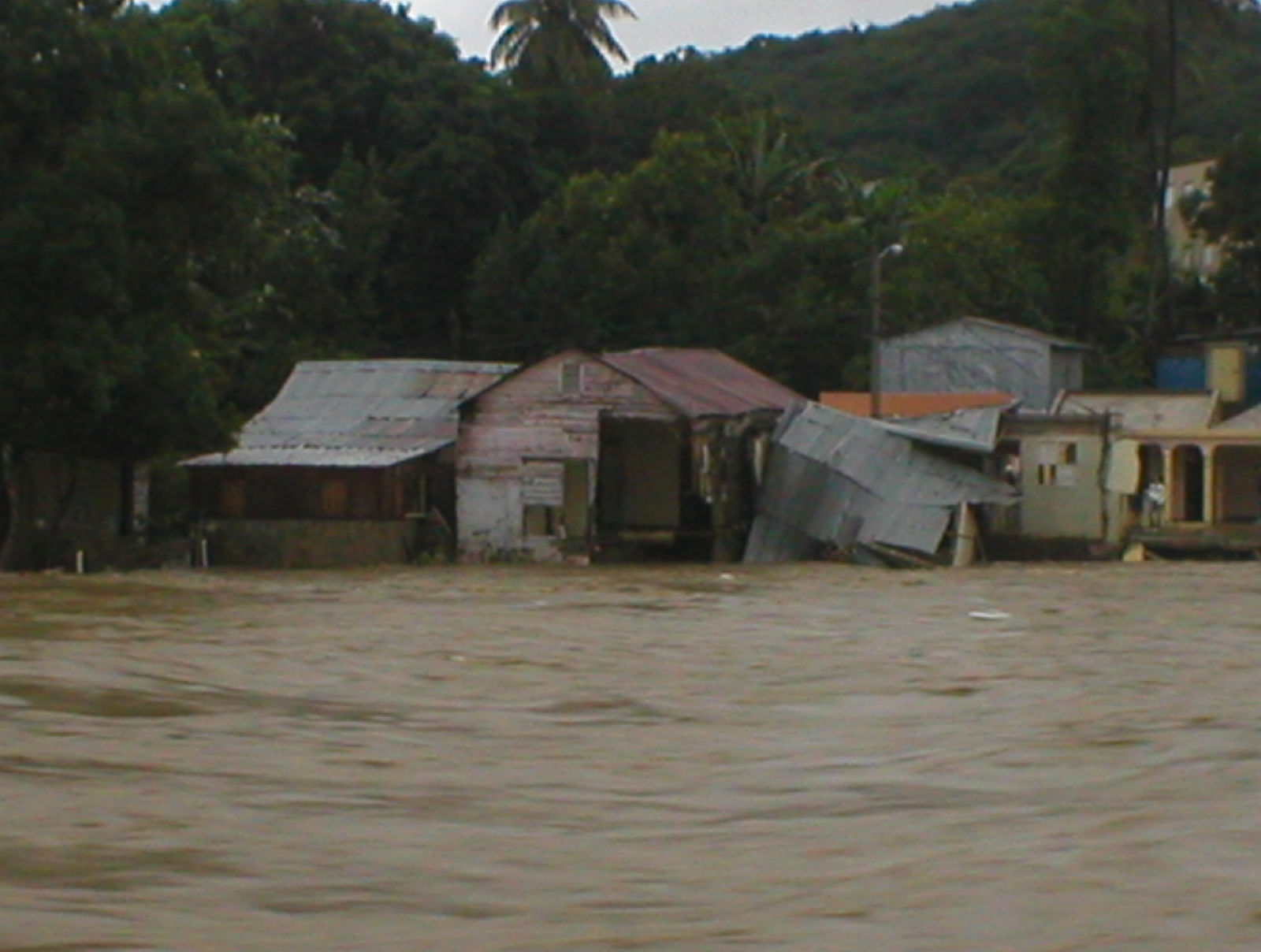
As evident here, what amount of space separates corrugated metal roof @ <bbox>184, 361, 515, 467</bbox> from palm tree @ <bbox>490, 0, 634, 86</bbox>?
877 inches

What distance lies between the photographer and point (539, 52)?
202 feet

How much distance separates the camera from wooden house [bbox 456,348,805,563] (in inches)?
1483

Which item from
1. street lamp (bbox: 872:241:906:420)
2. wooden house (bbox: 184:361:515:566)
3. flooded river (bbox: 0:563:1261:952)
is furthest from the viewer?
street lamp (bbox: 872:241:906:420)

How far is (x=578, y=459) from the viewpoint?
37750mm

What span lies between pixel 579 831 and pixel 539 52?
55.3m

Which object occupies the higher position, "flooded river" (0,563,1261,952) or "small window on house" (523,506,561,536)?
"small window on house" (523,506,561,536)

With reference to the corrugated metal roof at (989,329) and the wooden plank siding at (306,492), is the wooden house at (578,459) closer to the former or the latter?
the wooden plank siding at (306,492)

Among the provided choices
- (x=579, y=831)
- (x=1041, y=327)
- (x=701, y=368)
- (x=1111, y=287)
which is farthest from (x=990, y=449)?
(x=579, y=831)

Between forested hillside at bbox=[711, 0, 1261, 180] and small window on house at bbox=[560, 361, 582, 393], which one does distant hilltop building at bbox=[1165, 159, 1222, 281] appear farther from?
small window on house at bbox=[560, 361, 582, 393]

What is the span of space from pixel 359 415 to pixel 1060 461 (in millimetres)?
13835

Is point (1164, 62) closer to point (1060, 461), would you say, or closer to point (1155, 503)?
point (1155, 503)

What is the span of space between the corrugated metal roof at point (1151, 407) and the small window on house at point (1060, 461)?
9.77ft

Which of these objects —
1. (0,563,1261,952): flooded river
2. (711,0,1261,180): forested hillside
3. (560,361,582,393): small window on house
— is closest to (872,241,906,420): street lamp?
(560,361,582,393): small window on house

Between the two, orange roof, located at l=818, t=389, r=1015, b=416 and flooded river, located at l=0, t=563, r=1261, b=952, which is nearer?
flooded river, located at l=0, t=563, r=1261, b=952
